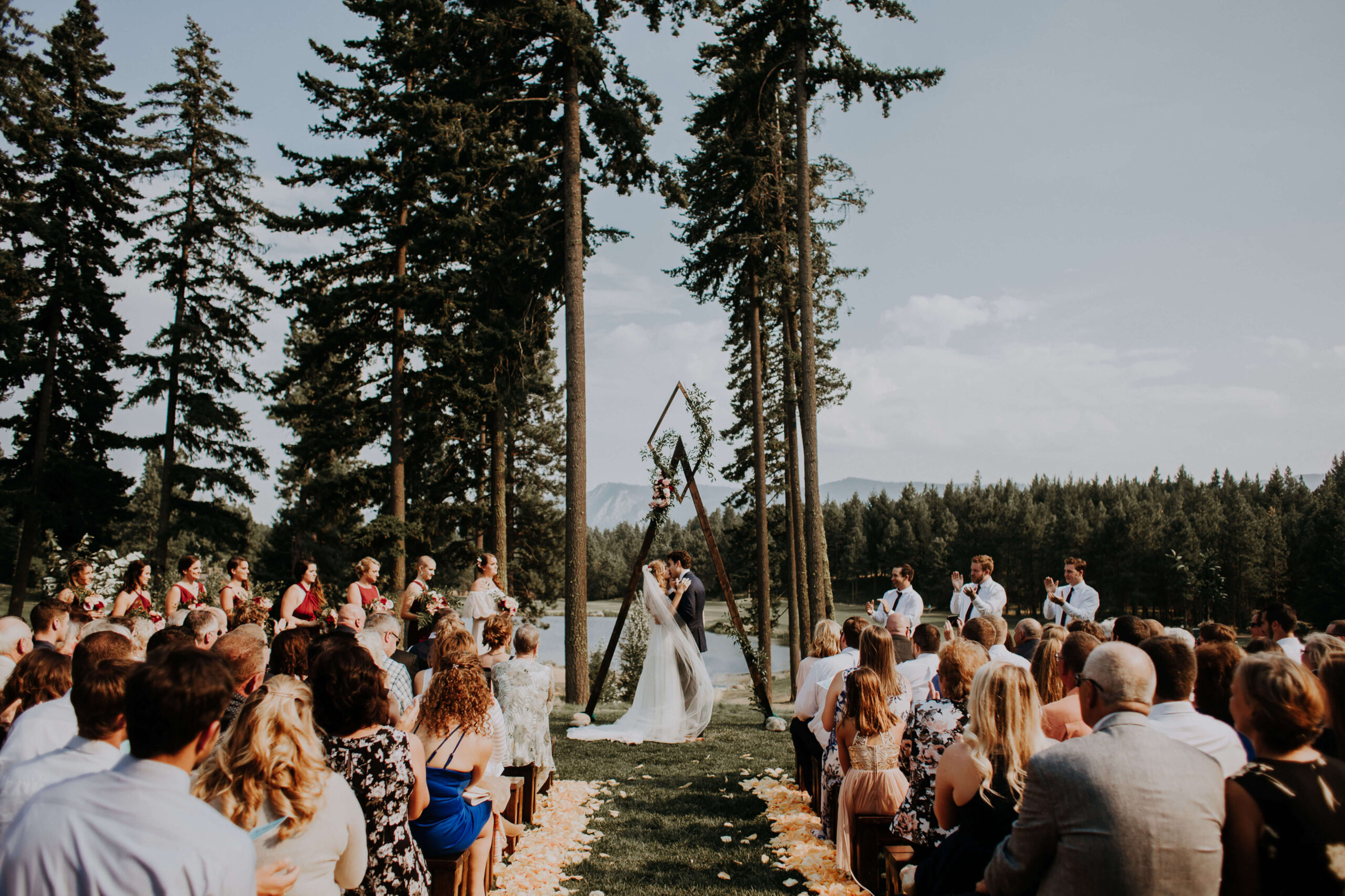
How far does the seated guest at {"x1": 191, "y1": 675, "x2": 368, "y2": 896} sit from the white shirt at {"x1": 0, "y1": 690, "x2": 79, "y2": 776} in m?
0.98

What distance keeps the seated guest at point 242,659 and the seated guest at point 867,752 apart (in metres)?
3.62

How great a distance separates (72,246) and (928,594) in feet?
215

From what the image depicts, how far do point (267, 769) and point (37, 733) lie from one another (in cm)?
141

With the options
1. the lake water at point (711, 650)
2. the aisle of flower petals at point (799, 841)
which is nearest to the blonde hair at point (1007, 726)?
the aisle of flower petals at point (799, 841)

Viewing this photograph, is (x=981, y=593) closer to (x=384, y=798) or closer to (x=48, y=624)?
(x=384, y=798)

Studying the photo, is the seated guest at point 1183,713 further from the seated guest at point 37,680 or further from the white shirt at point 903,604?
the white shirt at point 903,604

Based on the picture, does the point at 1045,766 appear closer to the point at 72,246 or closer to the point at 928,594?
the point at 72,246

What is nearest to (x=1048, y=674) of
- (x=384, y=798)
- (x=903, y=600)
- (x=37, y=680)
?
(x=384, y=798)

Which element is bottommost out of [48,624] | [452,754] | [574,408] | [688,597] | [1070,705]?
[452,754]

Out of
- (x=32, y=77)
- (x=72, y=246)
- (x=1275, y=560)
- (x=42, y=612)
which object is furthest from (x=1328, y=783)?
(x=1275, y=560)

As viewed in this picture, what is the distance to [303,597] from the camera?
8367mm

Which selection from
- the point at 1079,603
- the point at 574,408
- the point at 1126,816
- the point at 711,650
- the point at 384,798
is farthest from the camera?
the point at 711,650

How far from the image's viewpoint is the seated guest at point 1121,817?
2549 millimetres

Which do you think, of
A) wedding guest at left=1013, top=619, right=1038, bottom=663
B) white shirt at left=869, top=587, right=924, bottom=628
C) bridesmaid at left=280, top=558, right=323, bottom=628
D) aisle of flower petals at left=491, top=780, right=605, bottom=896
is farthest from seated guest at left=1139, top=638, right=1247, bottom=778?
bridesmaid at left=280, top=558, right=323, bottom=628
